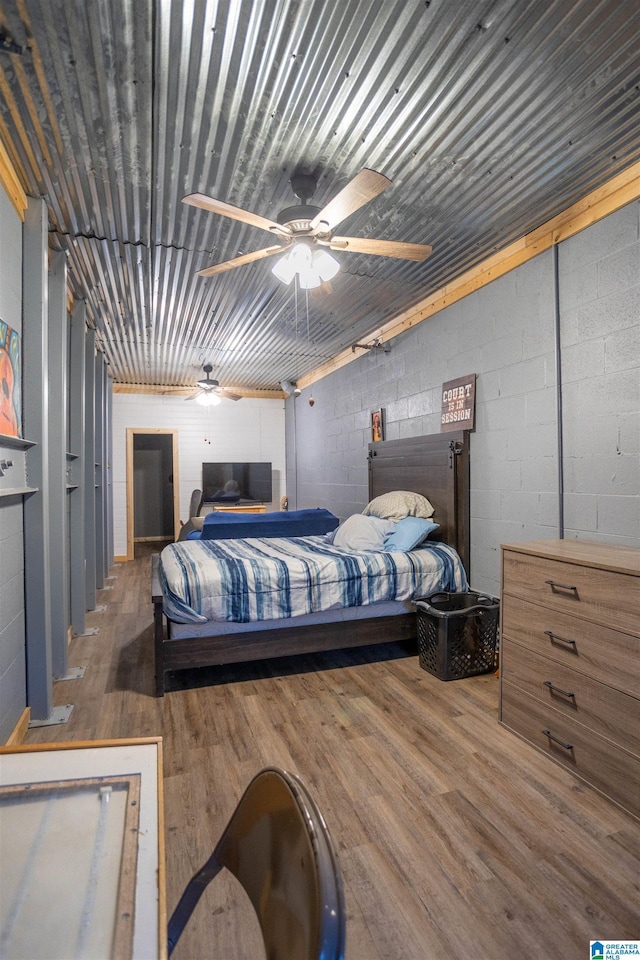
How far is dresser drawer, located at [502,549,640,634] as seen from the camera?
6.11 ft

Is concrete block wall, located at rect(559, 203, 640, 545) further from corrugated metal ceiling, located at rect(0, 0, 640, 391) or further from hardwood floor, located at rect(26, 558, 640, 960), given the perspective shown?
hardwood floor, located at rect(26, 558, 640, 960)

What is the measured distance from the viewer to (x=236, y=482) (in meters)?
8.45

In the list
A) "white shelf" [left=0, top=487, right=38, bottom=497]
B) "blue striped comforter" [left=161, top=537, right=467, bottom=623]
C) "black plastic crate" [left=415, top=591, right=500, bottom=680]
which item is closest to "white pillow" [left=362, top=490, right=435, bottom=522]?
"blue striped comforter" [left=161, top=537, right=467, bottom=623]

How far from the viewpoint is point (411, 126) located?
85.3 inches

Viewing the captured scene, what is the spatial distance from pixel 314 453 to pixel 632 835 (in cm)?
587

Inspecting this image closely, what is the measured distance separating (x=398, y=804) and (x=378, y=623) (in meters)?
1.50

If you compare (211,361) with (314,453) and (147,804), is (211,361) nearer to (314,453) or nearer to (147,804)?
(314,453)

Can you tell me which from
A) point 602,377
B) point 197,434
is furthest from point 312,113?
point 197,434

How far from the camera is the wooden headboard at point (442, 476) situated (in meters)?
3.80

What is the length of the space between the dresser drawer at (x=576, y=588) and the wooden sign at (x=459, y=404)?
1550mm

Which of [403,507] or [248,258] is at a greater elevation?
[248,258]

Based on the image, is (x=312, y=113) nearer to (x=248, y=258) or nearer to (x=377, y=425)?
(x=248, y=258)

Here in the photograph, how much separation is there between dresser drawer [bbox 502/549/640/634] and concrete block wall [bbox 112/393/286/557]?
6.61m

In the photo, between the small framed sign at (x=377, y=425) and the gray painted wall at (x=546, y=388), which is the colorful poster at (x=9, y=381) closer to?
the gray painted wall at (x=546, y=388)
